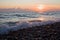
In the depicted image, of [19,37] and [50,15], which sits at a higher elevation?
[19,37]

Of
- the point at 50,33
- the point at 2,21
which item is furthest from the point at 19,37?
the point at 2,21

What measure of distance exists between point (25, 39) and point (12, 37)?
19.0 inches

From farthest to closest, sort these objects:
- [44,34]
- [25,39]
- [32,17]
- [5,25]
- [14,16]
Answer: [32,17] → [14,16] → [5,25] → [44,34] → [25,39]

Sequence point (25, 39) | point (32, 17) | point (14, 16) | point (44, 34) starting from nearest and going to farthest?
point (25, 39) → point (44, 34) → point (14, 16) → point (32, 17)

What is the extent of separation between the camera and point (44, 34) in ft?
20.4

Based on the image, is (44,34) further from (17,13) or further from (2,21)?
(17,13)

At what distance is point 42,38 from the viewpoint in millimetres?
5742

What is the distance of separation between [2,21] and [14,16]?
149cm

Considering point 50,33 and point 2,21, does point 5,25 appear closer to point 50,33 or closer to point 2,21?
point 2,21

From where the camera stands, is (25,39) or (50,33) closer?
(25,39)

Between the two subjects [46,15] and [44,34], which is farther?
[46,15]

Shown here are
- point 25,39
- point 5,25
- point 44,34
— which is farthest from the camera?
point 5,25

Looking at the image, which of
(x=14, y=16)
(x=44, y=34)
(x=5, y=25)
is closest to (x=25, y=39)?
(x=44, y=34)

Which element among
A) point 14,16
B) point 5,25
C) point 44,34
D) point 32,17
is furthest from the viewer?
point 32,17
